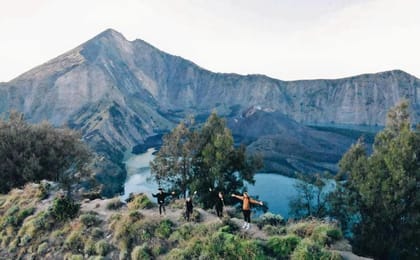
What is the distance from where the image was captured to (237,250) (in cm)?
1236

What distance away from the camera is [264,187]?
73.7 metres

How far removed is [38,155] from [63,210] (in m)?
18.7

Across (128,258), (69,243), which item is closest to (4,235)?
(69,243)

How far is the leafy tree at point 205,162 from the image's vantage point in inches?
1307

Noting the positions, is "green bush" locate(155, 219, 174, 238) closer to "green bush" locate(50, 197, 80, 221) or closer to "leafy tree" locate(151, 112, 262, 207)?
"green bush" locate(50, 197, 80, 221)

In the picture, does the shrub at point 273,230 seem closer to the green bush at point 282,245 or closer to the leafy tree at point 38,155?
the green bush at point 282,245

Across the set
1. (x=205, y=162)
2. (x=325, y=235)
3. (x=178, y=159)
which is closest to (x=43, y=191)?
(x=205, y=162)

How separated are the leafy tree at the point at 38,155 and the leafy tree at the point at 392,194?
27.1 meters

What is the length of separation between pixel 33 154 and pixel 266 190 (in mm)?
50564

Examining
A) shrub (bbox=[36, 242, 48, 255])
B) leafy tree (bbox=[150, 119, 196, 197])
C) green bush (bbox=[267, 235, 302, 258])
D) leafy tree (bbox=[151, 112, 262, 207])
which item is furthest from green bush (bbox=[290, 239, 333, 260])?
leafy tree (bbox=[150, 119, 196, 197])

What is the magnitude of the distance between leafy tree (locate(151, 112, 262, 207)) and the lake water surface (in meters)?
17.3

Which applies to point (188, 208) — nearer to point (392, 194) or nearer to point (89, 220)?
point (89, 220)

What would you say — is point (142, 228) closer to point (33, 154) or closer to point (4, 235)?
point (4, 235)

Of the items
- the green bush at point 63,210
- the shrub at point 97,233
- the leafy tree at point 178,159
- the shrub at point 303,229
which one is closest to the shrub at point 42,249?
the green bush at point 63,210
